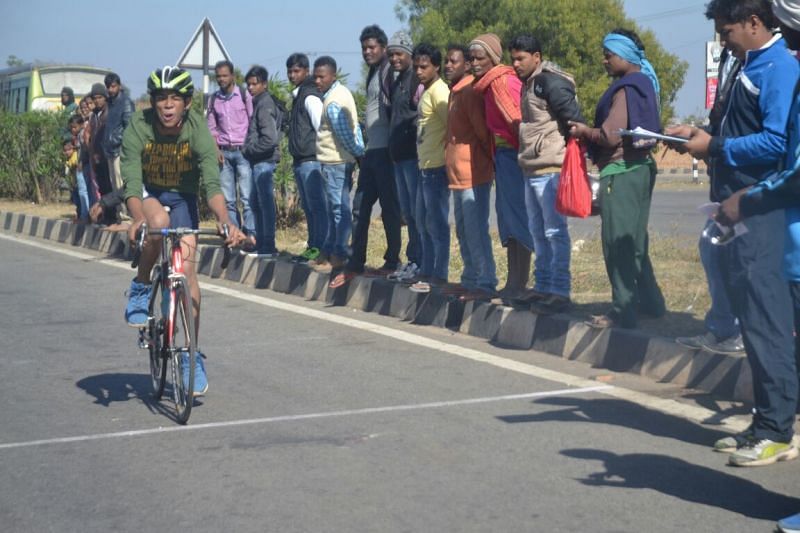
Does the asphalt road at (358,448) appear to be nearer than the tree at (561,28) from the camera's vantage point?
Yes

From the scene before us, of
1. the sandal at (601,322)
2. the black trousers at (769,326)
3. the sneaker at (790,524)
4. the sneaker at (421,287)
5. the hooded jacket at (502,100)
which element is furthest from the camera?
the sneaker at (421,287)

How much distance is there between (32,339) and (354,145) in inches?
147

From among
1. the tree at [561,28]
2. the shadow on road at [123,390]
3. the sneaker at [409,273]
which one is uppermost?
the tree at [561,28]

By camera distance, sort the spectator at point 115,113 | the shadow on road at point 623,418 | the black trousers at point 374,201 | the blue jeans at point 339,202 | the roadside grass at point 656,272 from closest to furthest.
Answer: the shadow on road at point 623,418 → the roadside grass at point 656,272 → the black trousers at point 374,201 → the blue jeans at point 339,202 → the spectator at point 115,113

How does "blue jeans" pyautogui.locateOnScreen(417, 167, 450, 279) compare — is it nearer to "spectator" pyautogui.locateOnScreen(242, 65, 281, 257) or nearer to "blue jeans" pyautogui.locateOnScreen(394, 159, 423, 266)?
"blue jeans" pyautogui.locateOnScreen(394, 159, 423, 266)

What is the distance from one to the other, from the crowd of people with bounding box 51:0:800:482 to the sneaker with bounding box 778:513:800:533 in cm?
96

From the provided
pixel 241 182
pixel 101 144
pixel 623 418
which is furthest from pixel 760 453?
pixel 101 144

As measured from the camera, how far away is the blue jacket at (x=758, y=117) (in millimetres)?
6137

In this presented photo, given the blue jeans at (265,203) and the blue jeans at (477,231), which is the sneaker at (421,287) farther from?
the blue jeans at (265,203)

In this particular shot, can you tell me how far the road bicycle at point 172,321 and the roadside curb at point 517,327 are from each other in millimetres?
2598

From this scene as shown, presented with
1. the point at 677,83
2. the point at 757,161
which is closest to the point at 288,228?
the point at 757,161

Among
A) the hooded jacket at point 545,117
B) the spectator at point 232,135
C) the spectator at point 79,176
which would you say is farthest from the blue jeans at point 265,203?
the spectator at point 79,176

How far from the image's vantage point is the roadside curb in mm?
7746

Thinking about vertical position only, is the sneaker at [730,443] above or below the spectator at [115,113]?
below
